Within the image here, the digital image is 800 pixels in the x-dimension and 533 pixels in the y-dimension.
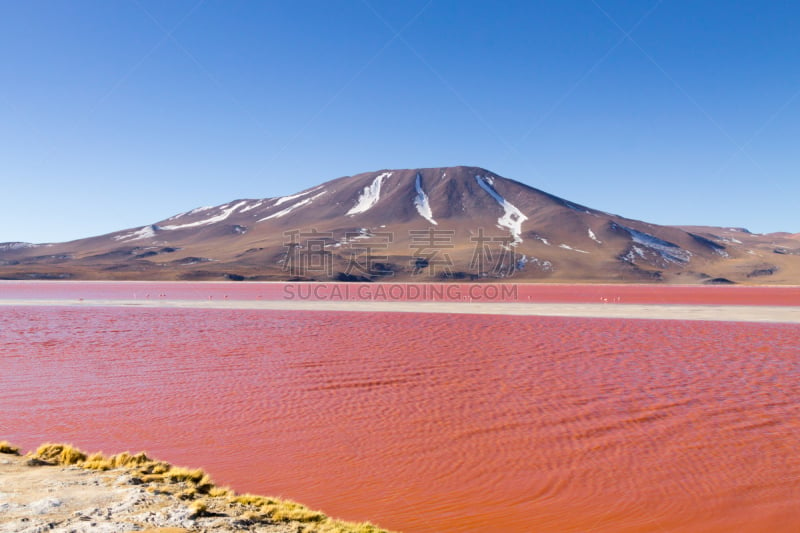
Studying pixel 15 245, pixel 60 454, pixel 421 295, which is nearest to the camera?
pixel 60 454

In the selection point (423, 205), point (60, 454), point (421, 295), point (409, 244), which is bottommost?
point (421, 295)

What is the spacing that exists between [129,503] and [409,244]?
124 m

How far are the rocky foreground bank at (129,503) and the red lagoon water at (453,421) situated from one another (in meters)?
0.67

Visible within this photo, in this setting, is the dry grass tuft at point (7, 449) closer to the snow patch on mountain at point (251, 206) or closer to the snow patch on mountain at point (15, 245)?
the snow patch on mountain at point (251, 206)

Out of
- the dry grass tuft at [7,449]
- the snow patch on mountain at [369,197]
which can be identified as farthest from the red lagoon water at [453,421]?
the snow patch on mountain at [369,197]

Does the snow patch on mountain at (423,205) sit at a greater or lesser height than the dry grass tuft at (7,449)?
greater

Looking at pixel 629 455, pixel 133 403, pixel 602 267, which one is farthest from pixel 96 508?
pixel 602 267

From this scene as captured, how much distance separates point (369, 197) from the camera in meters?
174

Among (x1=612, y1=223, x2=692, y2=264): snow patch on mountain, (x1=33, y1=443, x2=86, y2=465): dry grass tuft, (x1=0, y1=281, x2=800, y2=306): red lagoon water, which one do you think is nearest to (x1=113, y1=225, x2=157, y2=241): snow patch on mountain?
(x1=0, y1=281, x2=800, y2=306): red lagoon water

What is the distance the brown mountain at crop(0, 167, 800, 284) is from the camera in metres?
107

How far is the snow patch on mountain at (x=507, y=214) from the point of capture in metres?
140

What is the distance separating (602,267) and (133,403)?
11102cm

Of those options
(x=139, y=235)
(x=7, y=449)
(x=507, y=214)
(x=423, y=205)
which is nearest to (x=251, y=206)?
(x=139, y=235)

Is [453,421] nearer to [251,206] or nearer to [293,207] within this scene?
[293,207]
